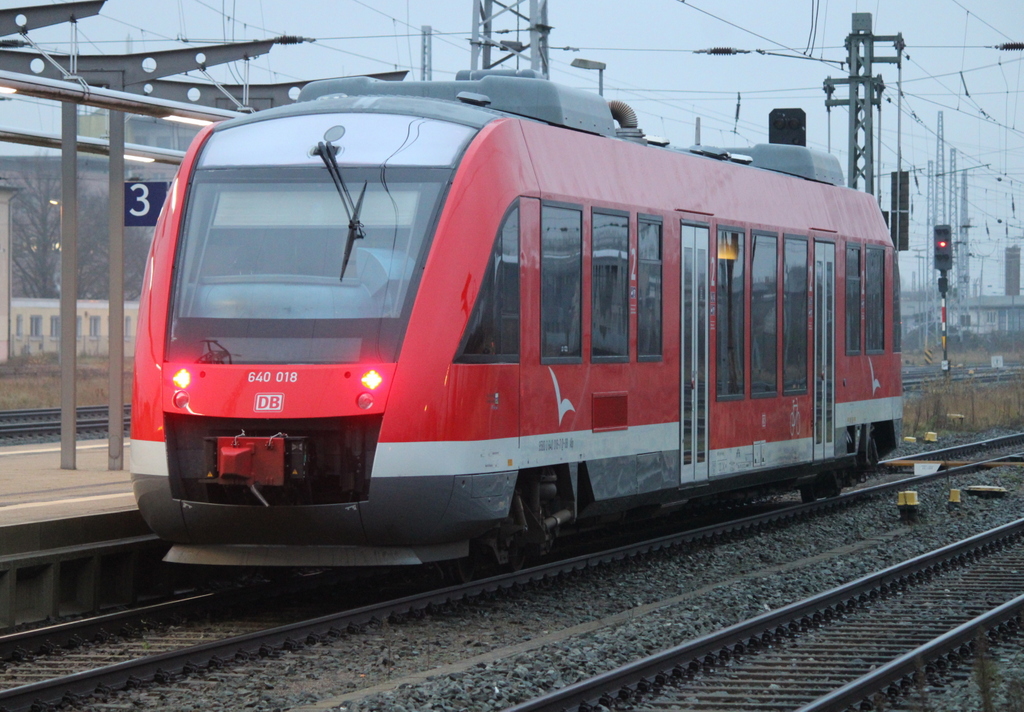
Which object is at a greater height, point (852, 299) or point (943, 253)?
point (943, 253)

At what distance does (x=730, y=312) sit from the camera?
12.2m

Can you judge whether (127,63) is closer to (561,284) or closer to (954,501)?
(561,284)

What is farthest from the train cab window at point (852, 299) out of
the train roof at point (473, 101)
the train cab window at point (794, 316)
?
the train roof at point (473, 101)

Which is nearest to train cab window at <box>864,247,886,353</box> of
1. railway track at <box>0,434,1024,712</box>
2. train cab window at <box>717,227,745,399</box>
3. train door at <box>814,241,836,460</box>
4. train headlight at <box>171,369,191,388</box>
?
train door at <box>814,241,836,460</box>

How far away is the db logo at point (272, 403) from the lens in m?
8.31

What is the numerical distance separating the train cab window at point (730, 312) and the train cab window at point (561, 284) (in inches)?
97.4

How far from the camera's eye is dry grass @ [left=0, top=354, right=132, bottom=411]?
3209 centimetres

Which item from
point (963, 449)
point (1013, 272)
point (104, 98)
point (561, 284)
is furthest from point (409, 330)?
point (1013, 272)

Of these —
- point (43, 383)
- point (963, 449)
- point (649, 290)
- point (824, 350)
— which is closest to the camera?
point (649, 290)

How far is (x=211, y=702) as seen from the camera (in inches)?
268

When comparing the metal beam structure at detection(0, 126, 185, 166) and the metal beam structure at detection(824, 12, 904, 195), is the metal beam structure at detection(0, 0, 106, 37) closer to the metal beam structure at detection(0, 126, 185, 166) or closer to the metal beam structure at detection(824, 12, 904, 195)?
the metal beam structure at detection(0, 126, 185, 166)

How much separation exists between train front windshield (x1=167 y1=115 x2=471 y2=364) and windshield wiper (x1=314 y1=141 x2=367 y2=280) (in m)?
0.02

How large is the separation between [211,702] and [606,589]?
13.0 ft

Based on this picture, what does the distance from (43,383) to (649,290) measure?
29.9 meters
